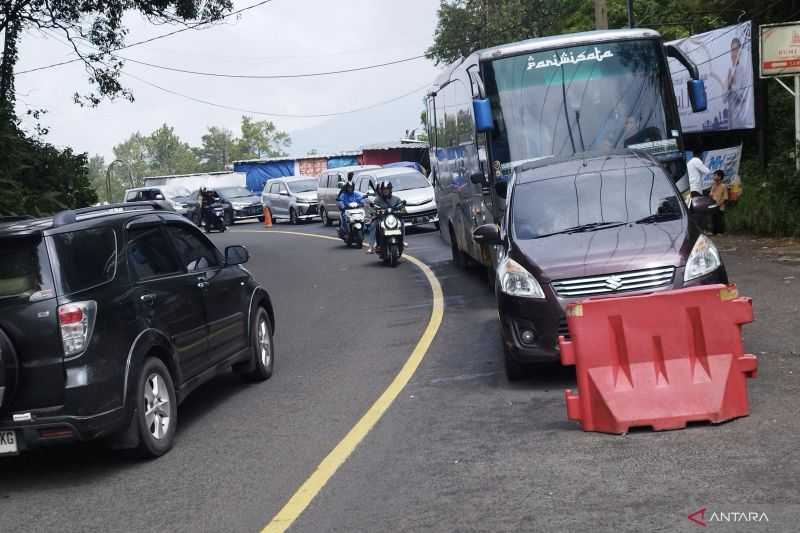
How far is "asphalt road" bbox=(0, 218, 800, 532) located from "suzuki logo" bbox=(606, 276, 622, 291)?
90cm

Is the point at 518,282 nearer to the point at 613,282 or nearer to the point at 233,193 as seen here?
the point at 613,282

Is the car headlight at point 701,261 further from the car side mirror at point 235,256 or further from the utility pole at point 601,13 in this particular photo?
the utility pole at point 601,13

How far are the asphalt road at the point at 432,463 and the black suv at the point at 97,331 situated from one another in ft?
1.30

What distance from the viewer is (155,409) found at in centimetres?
806

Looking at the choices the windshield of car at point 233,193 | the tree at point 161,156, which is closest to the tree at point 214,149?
the tree at point 161,156

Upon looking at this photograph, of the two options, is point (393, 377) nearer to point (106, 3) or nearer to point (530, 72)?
point (530, 72)

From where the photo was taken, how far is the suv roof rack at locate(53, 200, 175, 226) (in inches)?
309

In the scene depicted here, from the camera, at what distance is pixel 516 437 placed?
7.54 m

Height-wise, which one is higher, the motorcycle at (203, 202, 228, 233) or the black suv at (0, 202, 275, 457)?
the black suv at (0, 202, 275, 457)

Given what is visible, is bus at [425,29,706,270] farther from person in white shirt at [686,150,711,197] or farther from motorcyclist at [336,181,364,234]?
motorcyclist at [336,181,364,234]

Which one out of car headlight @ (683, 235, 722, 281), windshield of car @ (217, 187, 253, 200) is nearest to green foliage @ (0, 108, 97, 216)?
car headlight @ (683, 235, 722, 281)

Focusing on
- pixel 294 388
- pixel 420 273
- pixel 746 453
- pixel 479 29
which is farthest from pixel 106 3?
pixel 479 29

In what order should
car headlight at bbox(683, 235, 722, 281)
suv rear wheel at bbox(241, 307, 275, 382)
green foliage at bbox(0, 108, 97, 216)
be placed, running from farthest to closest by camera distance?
green foliage at bbox(0, 108, 97, 216) < suv rear wheel at bbox(241, 307, 275, 382) < car headlight at bbox(683, 235, 722, 281)

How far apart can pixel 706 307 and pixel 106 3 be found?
24.8 metres
